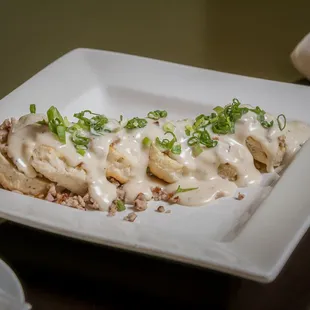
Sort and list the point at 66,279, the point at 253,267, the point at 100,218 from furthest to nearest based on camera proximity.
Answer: the point at 100,218 → the point at 66,279 → the point at 253,267

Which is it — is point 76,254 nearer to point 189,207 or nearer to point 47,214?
point 47,214

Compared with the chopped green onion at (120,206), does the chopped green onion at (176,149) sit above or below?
above

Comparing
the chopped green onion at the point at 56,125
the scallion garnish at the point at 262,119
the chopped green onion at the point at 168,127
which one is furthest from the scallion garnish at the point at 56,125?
the scallion garnish at the point at 262,119

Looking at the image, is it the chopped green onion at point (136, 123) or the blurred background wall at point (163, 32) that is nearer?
the chopped green onion at point (136, 123)

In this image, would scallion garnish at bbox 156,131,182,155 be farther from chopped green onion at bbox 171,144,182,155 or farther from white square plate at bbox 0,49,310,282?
white square plate at bbox 0,49,310,282

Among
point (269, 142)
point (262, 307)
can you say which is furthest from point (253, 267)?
point (269, 142)

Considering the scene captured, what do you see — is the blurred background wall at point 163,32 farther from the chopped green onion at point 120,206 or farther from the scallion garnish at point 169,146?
the chopped green onion at point 120,206
